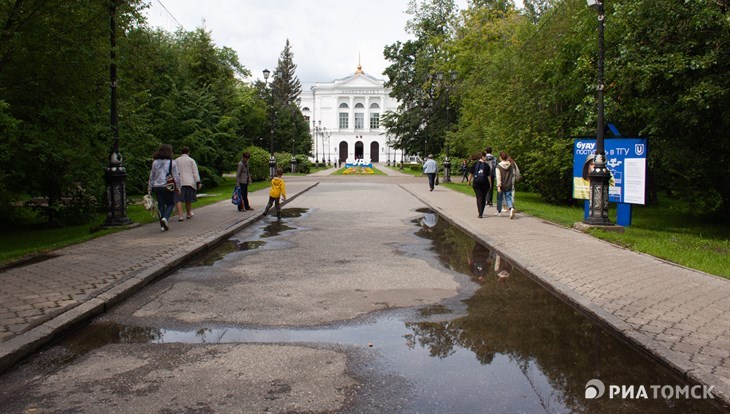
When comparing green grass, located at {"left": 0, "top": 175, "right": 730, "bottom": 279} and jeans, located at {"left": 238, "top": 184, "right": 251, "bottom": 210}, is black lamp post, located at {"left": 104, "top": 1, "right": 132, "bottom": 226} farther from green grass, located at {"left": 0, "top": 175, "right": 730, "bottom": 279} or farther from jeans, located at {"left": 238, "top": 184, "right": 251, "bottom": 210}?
jeans, located at {"left": 238, "top": 184, "right": 251, "bottom": 210}

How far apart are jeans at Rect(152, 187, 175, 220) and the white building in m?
102

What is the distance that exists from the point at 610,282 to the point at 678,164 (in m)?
11.3

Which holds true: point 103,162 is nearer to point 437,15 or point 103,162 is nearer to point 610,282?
point 610,282

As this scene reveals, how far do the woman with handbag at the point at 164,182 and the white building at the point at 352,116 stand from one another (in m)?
102

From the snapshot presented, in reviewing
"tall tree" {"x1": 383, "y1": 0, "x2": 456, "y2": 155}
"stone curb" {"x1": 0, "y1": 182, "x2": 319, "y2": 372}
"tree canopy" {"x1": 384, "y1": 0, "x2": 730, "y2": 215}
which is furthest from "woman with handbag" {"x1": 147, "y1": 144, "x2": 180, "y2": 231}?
"tall tree" {"x1": 383, "y1": 0, "x2": 456, "y2": 155}

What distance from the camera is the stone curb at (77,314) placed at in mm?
4547

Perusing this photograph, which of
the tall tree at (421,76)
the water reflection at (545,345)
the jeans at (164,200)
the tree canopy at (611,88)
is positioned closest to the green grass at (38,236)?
the jeans at (164,200)

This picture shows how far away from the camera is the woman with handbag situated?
12398 millimetres

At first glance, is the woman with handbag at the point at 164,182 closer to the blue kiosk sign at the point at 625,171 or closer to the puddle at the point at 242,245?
the puddle at the point at 242,245

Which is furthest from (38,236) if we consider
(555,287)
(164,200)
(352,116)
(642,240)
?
(352,116)

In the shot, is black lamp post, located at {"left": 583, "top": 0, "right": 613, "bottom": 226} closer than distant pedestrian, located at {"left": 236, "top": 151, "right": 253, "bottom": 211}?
Yes

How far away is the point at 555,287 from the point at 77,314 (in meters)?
5.48

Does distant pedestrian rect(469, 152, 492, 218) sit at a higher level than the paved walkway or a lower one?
higher

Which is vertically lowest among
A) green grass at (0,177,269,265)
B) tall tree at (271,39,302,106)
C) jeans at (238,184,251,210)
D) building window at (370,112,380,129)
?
green grass at (0,177,269,265)
